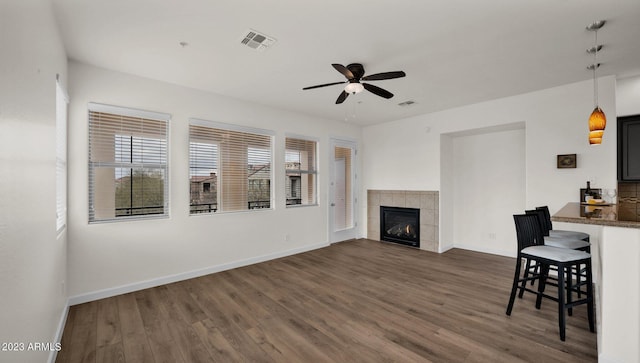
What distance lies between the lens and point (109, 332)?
2.59 meters

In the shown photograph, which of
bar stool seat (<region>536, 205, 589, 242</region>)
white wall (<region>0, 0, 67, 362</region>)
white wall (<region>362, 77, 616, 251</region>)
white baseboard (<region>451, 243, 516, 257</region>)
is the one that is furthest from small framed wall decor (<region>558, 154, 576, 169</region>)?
white wall (<region>0, 0, 67, 362</region>)

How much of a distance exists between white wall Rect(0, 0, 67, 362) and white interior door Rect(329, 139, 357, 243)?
4687mm

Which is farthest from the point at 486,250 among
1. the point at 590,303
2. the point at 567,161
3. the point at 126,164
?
the point at 126,164

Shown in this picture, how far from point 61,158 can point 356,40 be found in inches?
135

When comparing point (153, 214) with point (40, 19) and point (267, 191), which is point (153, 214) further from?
point (40, 19)

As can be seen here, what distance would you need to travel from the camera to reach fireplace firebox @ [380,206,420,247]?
591cm

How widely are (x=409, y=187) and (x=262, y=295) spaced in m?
4.04

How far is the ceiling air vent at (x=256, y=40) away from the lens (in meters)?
2.66

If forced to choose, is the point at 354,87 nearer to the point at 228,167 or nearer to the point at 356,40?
the point at 356,40

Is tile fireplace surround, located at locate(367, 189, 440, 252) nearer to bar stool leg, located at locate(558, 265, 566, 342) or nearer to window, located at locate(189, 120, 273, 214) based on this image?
window, located at locate(189, 120, 273, 214)

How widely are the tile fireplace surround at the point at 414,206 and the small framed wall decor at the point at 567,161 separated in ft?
6.54

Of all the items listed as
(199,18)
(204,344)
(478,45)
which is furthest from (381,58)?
(204,344)

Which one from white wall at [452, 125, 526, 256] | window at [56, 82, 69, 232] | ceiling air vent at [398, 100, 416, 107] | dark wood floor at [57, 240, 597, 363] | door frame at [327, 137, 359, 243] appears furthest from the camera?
door frame at [327, 137, 359, 243]

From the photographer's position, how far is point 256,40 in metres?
2.77
